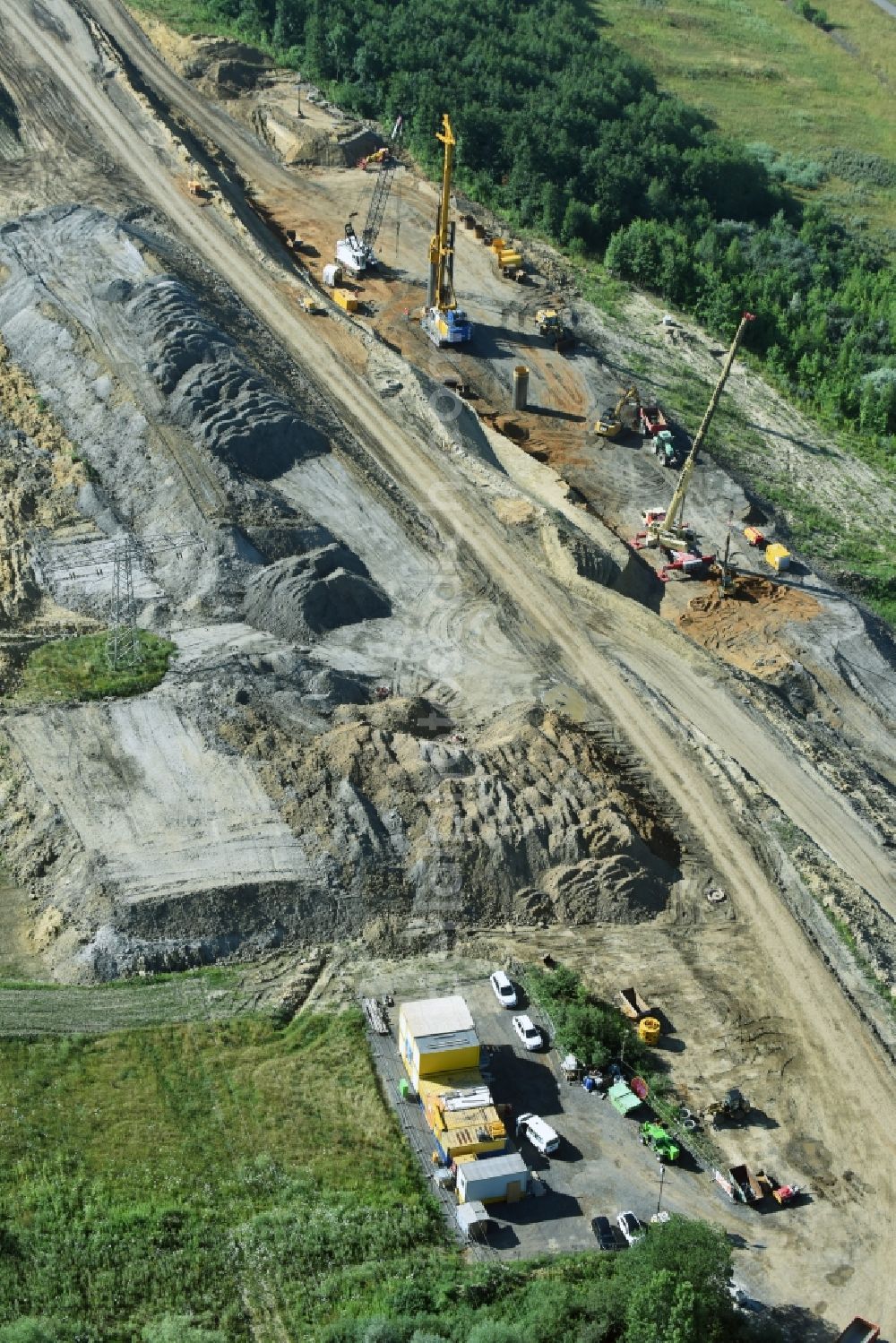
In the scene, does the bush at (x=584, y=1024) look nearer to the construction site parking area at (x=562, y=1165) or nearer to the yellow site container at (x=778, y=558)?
the construction site parking area at (x=562, y=1165)

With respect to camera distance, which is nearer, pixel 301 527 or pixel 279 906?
pixel 279 906

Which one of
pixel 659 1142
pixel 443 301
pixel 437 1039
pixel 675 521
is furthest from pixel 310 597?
pixel 443 301

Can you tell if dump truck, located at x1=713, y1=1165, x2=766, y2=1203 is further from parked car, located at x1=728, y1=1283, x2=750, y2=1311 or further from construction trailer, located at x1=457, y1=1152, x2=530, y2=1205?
construction trailer, located at x1=457, y1=1152, x2=530, y2=1205

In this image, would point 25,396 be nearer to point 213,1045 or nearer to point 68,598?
point 68,598

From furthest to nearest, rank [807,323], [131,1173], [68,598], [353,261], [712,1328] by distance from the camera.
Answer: [807,323] → [353,261] → [68,598] → [131,1173] → [712,1328]

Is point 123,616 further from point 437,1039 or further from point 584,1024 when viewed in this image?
point 584,1024

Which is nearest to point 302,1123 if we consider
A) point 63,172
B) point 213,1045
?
point 213,1045
